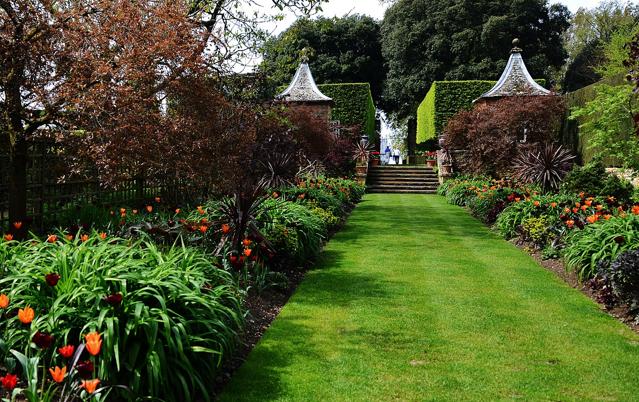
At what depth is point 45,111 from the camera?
6.37 m

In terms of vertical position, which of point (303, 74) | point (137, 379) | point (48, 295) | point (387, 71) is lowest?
point (137, 379)

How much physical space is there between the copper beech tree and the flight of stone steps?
45.4 feet

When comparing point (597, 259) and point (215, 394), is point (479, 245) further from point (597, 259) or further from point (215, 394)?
point (215, 394)

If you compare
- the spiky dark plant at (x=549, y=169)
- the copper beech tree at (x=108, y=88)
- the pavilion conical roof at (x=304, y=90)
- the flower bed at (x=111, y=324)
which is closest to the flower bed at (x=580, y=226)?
the spiky dark plant at (x=549, y=169)

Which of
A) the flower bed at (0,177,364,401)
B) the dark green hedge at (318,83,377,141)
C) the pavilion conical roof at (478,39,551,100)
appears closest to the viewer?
the flower bed at (0,177,364,401)

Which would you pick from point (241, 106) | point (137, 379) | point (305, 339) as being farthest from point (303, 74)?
point (137, 379)

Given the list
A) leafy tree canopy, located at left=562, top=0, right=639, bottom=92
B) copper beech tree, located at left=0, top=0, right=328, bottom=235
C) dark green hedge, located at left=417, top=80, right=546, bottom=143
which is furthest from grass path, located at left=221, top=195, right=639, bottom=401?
leafy tree canopy, located at left=562, top=0, right=639, bottom=92

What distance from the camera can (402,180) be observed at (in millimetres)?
21422

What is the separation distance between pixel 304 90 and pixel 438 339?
19078mm

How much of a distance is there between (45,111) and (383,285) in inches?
171

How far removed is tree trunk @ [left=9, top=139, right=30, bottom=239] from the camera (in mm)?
6777

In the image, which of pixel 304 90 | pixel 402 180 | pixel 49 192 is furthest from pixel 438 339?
pixel 304 90

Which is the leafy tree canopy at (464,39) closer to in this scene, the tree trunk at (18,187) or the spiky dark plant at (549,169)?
the spiky dark plant at (549,169)

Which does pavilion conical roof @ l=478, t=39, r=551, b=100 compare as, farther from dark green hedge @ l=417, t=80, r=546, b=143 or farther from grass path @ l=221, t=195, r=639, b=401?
grass path @ l=221, t=195, r=639, b=401
